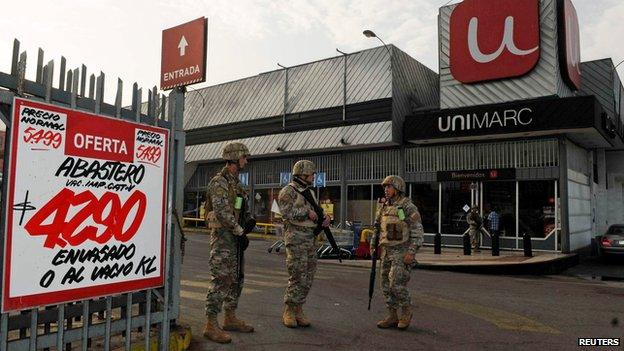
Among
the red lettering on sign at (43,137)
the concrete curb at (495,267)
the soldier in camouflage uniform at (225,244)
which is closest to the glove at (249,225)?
the soldier in camouflage uniform at (225,244)

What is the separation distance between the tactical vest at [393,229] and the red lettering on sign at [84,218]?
327cm

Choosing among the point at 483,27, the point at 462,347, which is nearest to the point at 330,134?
the point at 483,27

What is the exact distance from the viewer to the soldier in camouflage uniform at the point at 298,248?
571cm

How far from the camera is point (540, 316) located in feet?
22.2

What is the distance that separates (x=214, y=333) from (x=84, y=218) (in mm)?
2234

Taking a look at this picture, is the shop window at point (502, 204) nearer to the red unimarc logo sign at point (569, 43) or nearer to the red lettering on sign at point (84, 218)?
the red unimarc logo sign at point (569, 43)

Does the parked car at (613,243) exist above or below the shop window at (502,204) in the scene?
below

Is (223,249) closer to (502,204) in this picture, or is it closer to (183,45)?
(502,204)

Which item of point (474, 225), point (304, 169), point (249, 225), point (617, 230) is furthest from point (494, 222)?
point (249, 225)

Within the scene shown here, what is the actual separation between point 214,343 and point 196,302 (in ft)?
7.45

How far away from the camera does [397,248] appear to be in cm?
597

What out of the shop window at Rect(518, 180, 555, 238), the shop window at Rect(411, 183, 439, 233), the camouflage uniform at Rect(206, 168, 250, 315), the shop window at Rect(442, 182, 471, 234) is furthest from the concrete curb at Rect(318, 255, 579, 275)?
the camouflage uniform at Rect(206, 168, 250, 315)

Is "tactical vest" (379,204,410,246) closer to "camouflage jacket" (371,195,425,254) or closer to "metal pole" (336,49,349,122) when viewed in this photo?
"camouflage jacket" (371,195,425,254)

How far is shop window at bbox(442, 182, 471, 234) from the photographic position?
18.2 metres
